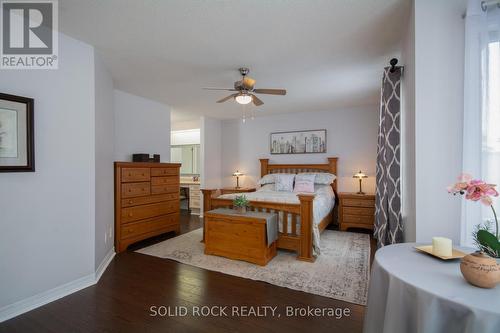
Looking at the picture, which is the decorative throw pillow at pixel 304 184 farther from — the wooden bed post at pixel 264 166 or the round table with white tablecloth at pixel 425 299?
the round table with white tablecloth at pixel 425 299

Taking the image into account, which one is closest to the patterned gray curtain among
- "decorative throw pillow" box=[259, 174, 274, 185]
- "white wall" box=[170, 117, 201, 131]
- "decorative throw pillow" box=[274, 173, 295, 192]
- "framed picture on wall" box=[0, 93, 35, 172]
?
"decorative throw pillow" box=[274, 173, 295, 192]

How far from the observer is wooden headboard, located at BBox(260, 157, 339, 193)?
5.00 m

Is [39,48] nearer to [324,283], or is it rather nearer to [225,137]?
[324,283]

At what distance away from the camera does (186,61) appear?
2764 millimetres

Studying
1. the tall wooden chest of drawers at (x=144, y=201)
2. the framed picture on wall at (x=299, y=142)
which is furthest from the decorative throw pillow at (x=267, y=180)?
the tall wooden chest of drawers at (x=144, y=201)

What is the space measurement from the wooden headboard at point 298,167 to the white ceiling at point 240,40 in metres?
1.76

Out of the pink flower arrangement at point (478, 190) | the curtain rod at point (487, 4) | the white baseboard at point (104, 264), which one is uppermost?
the curtain rod at point (487, 4)

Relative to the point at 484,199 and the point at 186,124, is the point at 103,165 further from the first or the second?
the point at 186,124

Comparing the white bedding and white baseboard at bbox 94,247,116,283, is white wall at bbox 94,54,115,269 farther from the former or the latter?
the white bedding

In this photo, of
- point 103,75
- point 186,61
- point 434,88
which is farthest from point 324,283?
point 103,75

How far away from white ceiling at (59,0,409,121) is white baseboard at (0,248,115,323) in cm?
244

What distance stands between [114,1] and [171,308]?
2.54 m

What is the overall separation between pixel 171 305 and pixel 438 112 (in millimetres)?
2636

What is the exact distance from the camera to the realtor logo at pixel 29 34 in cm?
189
